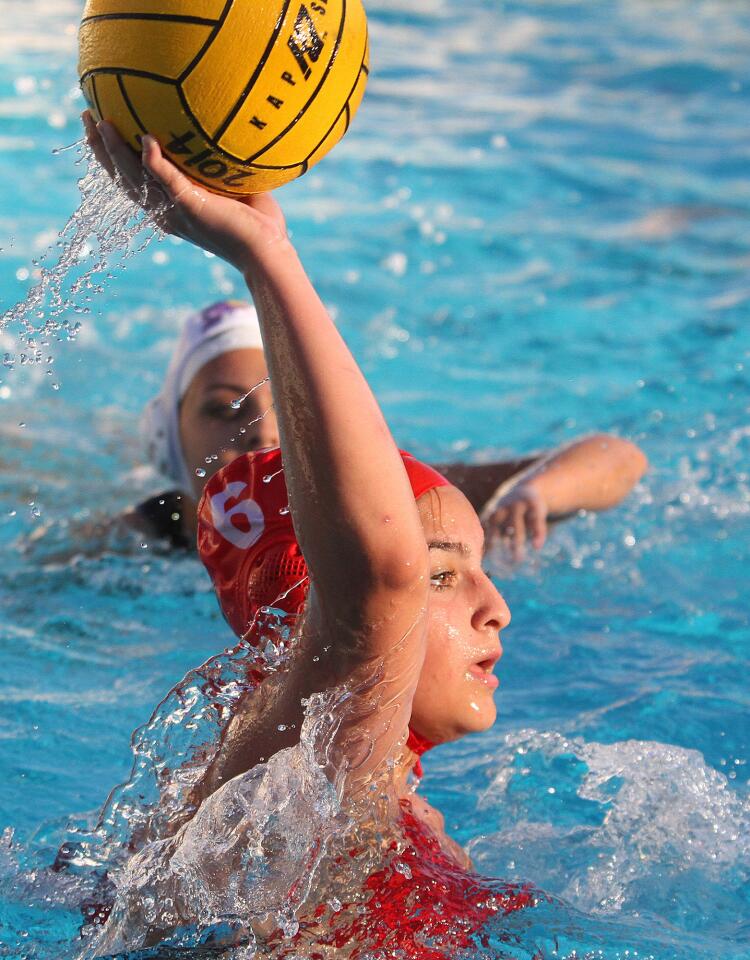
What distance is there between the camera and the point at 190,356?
4.27 metres

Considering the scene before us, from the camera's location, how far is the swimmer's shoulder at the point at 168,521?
456 cm

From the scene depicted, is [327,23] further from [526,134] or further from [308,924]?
[526,134]

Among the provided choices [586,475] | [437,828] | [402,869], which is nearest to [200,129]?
[402,869]

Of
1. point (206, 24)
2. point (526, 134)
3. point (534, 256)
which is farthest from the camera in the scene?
point (526, 134)

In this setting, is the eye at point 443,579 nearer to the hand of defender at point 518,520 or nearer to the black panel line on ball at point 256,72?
the black panel line on ball at point 256,72

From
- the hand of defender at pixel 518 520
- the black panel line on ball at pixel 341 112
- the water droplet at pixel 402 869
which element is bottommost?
the hand of defender at pixel 518 520

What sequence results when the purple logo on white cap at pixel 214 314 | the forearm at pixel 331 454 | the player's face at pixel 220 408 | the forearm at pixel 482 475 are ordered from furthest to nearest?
the forearm at pixel 482 475, the purple logo on white cap at pixel 214 314, the player's face at pixel 220 408, the forearm at pixel 331 454

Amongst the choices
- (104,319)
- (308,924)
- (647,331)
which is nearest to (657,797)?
(308,924)

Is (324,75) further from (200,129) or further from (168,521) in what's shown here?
(168,521)

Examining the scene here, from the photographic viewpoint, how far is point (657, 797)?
121 inches

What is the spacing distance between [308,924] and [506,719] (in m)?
1.49

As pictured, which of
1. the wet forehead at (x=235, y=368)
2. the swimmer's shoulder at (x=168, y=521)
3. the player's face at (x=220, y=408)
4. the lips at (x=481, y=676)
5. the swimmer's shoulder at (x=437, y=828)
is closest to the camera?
the lips at (x=481, y=676)

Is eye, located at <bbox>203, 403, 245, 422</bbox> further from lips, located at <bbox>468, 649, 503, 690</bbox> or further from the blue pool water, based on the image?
lips, located at <bbox>468, 649, 503, 690</bbox>

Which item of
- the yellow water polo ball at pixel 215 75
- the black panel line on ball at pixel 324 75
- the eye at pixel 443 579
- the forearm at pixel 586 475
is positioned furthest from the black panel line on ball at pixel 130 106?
the forearm at pixel 586 475
